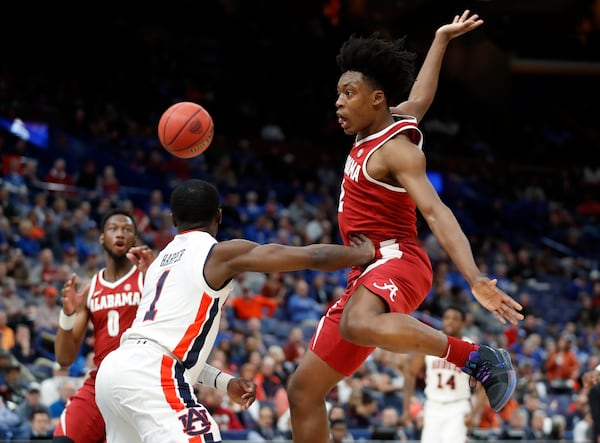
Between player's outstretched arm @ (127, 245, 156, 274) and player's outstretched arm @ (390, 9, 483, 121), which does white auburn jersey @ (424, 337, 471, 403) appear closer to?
player's outstretched arm @ (390, 9, 483, 121)

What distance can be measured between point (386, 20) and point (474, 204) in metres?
5.42

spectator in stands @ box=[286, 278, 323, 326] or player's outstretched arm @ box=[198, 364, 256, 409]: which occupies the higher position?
player's outstretched arm @ box=[198, 364, 256, 409]

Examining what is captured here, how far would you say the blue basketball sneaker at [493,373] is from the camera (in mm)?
5230

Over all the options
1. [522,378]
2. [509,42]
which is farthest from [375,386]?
[509,42]

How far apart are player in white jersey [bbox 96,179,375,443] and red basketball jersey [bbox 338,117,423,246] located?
37cm

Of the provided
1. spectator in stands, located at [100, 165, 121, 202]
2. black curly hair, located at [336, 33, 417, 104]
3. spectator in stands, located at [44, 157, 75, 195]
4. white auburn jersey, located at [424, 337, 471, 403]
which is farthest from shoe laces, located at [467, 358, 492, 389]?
spectator in stands, located at [100, 165, 121, 202]

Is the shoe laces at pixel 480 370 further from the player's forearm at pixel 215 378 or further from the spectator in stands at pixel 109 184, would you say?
the spectator in stands at pixel 109 184

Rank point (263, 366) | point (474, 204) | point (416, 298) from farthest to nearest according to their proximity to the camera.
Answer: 1. point (474, 204)
2. point (263, 366)
3. point (416, 298)

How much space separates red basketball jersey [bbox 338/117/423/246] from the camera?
18.3 ft

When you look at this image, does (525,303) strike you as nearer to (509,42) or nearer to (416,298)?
(509,42)

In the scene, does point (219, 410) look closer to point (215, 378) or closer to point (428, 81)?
point (215, 378)

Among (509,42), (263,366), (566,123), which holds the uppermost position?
(509,42)

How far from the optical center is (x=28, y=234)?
13.9 metres

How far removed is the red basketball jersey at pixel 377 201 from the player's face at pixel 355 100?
130 millimetres
